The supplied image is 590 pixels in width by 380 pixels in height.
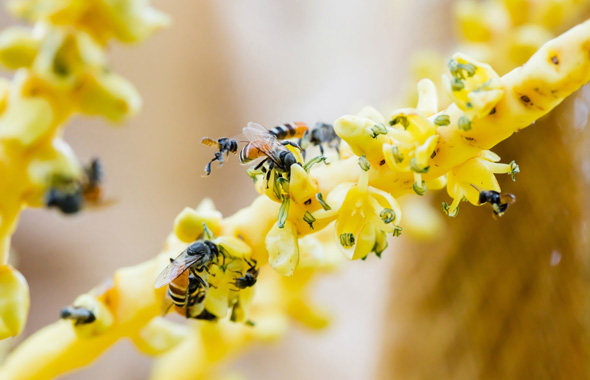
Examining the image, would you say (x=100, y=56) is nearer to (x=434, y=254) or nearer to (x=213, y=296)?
(x=213, y=296)

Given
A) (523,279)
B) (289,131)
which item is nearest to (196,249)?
(289,131)

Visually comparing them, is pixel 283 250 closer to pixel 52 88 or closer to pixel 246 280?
pixel 246 280

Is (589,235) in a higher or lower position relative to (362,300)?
lower

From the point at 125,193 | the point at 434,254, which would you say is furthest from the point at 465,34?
the point at 125,193

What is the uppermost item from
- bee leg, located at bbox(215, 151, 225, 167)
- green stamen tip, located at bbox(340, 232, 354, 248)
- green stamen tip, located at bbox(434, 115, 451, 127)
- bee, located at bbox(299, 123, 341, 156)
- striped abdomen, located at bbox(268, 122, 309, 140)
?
bee, located at bbox(299, 123, 341, 156)

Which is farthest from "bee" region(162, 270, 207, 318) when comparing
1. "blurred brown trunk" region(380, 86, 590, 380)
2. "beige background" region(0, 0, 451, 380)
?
"beige background" region(0, 0, 451, 380)

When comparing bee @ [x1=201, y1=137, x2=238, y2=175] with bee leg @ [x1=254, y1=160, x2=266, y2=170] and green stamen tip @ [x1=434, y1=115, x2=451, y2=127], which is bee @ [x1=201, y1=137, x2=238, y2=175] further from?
green stamen tip @ [x1=434, y1=115, x2=451, y2=127]

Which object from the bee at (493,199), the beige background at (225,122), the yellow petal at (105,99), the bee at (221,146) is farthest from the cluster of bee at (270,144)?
the beige background at (225,122)
